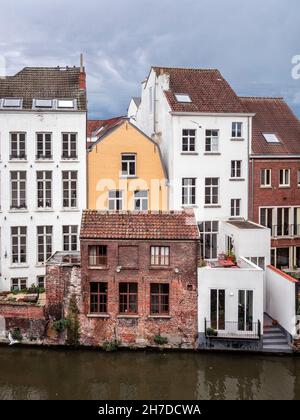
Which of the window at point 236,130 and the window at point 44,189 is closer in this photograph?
the window at point 44,189

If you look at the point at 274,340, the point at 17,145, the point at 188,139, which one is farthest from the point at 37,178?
the point at 274,340

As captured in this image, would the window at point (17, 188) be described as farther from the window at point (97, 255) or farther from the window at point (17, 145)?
the window at point (97, 255)

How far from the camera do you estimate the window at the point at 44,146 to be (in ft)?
100

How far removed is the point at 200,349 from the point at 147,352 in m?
2.45

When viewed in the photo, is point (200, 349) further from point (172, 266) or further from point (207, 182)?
point (207, 182)

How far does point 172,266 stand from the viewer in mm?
24906

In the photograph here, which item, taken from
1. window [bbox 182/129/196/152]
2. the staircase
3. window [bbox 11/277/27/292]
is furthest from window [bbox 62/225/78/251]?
the staircase

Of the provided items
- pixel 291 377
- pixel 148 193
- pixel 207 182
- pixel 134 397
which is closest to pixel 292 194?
pixel 207 182

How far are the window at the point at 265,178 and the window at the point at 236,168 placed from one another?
141 centimetres

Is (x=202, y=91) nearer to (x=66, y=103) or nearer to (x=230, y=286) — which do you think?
(x=66, y=103)

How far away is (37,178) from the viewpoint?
30578mm

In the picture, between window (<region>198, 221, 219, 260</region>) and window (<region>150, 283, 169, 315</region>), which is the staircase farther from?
window (<region>198, 221, 219, 260</region>)

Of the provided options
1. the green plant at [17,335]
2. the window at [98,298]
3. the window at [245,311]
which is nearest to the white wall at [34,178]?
the green plant at [17,335]

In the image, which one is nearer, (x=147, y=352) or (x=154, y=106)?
(x=147, y=352)
